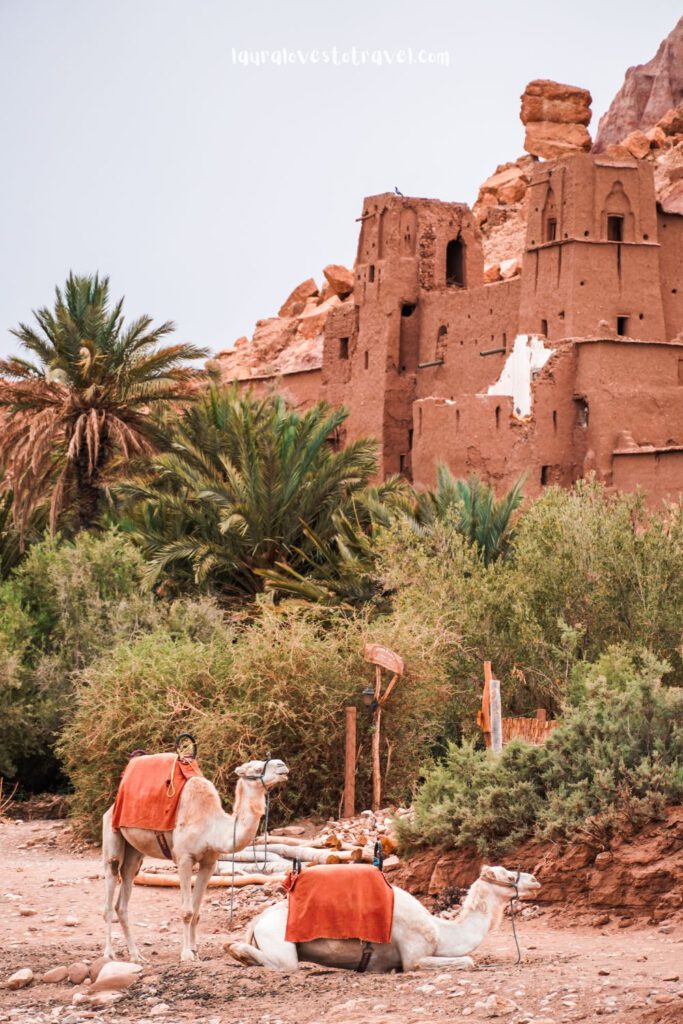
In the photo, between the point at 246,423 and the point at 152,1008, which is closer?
the point at 152,1008

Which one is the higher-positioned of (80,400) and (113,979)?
(80,400)

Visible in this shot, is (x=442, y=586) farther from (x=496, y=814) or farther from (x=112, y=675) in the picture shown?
(x=496, y=814)

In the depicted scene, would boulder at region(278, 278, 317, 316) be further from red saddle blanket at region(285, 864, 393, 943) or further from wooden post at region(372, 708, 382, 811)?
red saddle blanket at region(285, 864, 393, 943)

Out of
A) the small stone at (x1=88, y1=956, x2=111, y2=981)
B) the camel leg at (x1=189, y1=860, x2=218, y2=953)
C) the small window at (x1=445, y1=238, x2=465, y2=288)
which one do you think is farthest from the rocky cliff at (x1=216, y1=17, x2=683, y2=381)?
the small stone at (x1=88, y1=956, x2=111, y2=981)

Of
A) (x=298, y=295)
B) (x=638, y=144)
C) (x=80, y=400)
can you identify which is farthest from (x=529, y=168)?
(x=80, y=400)

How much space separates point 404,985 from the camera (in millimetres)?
9109

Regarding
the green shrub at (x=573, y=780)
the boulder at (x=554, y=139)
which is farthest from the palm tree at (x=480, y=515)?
the boulder at (x=554, y=139)

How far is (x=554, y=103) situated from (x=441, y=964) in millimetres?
63546

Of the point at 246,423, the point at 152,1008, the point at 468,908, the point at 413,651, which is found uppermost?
the point at 246,423

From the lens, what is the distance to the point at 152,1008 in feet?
30.0

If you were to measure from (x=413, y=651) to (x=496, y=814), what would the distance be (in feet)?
19.8

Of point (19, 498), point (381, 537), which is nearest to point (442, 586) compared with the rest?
point (381, 537)

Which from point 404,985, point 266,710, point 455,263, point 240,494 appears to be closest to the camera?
point 404,985

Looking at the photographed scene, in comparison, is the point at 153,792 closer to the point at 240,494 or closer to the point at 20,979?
the point at 20,979
